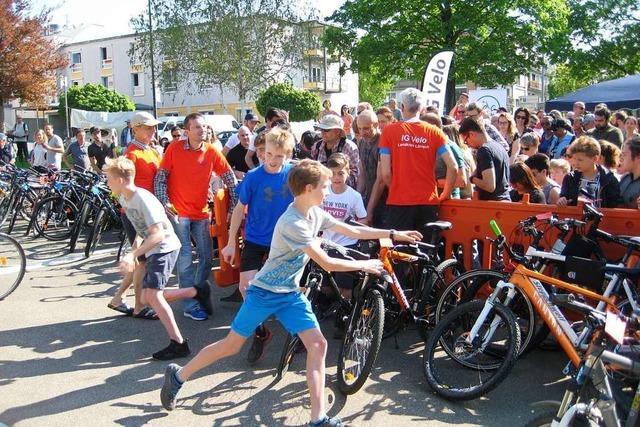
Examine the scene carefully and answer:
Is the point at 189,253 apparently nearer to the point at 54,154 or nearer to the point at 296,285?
the point at 296,285

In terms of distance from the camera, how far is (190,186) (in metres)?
6.06

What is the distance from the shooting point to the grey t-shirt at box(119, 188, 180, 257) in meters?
4.95

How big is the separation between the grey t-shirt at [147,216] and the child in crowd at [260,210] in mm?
509

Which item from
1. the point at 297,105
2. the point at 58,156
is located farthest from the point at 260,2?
the point at 58,156

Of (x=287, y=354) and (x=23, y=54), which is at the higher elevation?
(x=23, y=54)

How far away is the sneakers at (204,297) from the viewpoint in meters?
6.11

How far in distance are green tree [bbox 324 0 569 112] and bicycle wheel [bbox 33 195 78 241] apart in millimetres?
24973

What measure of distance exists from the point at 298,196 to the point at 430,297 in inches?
78.1

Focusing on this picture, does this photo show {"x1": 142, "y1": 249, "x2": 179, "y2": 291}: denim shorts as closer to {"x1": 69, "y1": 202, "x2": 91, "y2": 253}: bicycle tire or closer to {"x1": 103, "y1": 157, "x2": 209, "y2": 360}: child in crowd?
{"x1": 103, "y1": 157, "x2": 209, "y2": 360}: child in crowd

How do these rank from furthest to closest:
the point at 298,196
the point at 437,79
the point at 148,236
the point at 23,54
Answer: the point at 23,54, the point at 437,79, the point at 148,236, the point at 298,196

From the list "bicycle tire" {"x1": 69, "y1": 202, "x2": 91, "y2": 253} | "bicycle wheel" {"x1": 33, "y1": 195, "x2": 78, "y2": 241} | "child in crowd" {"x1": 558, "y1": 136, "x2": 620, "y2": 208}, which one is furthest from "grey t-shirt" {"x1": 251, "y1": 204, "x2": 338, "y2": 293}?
"bicycle wheel" {"x1": 33, "y1": 195, "x2": 78, "y2": 241}

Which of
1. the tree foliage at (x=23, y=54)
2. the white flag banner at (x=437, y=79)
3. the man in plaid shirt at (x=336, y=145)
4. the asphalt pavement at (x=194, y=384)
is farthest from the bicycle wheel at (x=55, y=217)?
the tree foliage at (x=23, y=54)

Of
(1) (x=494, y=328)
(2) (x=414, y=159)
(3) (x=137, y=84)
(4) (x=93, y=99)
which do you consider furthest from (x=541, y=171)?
(3) (x=137, y=84)

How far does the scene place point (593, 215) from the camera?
15.4 feet
